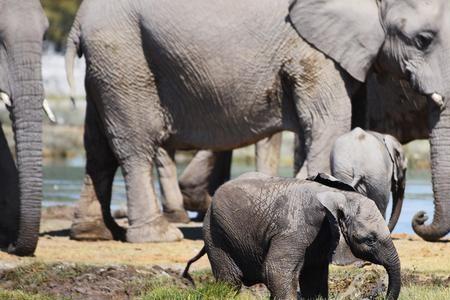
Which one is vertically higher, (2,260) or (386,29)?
(386,29)

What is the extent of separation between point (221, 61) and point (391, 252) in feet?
17.0

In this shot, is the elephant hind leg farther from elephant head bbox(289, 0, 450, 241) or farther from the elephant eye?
the elephant eye

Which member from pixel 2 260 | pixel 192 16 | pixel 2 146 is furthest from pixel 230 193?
pixel 192 16

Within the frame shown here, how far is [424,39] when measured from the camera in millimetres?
13273

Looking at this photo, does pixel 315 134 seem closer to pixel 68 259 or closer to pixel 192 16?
pixel 192 16

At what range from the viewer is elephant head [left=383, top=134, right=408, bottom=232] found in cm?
1267

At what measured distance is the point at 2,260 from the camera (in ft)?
38.8

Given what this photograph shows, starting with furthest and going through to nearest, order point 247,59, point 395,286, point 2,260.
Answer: point 247,59, point 2,260, point 395,286

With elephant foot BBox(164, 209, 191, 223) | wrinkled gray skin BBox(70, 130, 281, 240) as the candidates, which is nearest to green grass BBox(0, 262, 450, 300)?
wrinkled gray skin BBox(70, 130, 281, 240)

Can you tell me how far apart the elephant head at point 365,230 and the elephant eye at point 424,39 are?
13.5 ft

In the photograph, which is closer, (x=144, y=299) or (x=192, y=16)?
(x=144, y=299)

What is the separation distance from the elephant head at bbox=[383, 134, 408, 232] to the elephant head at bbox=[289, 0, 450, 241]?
1.00 ft

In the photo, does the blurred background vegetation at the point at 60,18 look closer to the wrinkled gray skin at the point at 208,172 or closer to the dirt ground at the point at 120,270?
the wrinkled gray skin at the point at 208,172

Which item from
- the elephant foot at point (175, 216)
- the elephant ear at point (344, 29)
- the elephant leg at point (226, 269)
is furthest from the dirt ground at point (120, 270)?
the elephant foot at point (175, 216)
